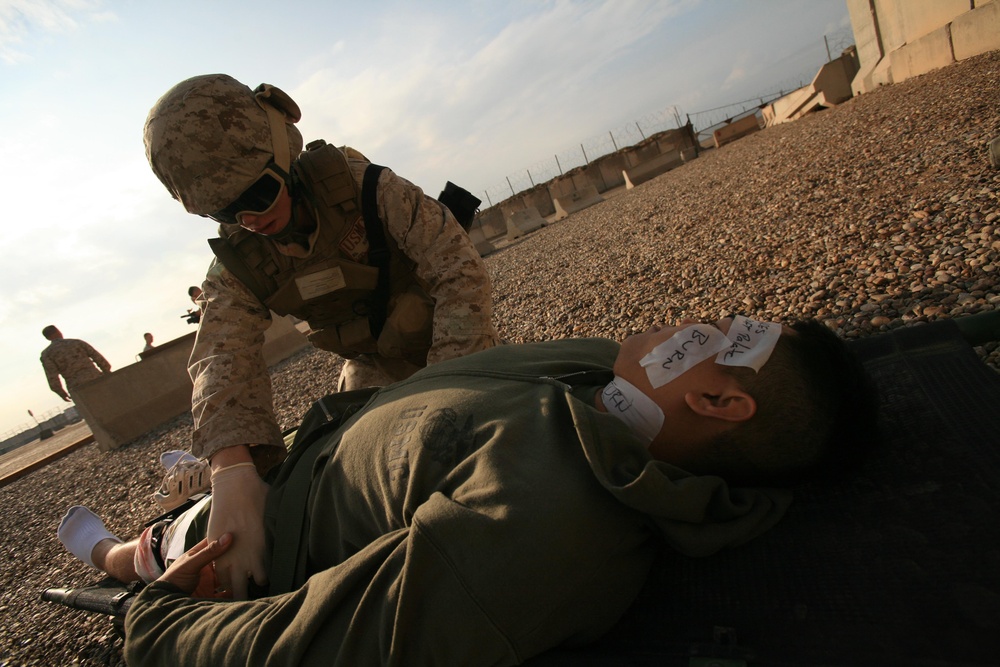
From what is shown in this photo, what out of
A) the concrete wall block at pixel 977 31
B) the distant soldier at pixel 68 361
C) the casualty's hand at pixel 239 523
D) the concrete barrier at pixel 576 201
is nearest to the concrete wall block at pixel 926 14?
the concrete wall block at pixel 977 31

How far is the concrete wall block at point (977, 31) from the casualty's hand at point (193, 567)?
44.9 feet

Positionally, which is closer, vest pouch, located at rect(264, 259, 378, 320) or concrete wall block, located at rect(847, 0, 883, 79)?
vest pouch, located at rect(264, 259, 378, 320)

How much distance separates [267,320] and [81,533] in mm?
1497

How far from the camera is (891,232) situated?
4.29m

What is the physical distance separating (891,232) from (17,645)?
661cm

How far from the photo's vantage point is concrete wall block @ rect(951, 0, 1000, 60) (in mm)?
9703

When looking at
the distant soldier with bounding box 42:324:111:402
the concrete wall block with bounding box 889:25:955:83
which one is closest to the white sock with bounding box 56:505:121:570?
the distant soldier with bounding box 42:324:111:402

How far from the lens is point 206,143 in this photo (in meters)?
2.28

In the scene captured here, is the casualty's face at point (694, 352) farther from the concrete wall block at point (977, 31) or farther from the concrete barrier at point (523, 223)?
the concrete barrier at point (523, 223)

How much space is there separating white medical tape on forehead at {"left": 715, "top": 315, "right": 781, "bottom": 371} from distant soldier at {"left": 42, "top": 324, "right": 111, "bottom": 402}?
1292 cm

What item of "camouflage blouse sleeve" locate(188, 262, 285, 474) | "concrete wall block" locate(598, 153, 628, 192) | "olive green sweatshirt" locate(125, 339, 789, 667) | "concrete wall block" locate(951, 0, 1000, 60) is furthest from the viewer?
"concrete wall block" locate(598, 153, 628, 192)

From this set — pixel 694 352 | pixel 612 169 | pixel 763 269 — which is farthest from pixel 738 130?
pixel 694 352

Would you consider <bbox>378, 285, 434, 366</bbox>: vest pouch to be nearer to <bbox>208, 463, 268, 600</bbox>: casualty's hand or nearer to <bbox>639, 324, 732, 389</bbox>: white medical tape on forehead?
<bbox>208, 463, 268, 600</bbox>: casualty's hand

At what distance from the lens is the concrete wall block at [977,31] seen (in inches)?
382
